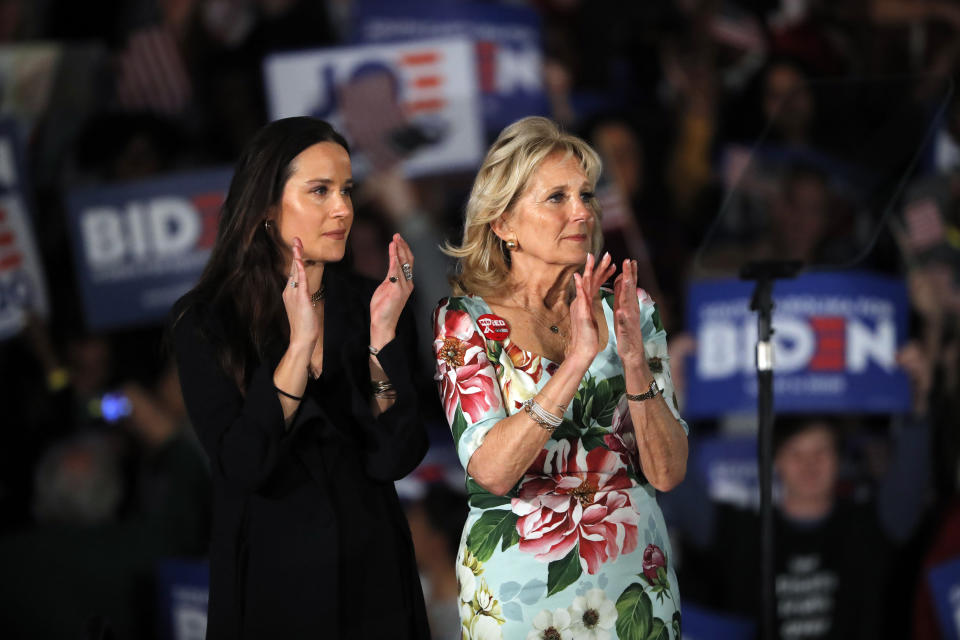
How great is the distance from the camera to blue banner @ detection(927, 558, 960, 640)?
396 cm

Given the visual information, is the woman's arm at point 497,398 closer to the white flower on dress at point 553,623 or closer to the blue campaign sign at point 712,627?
the white flower on dress at point 553,623

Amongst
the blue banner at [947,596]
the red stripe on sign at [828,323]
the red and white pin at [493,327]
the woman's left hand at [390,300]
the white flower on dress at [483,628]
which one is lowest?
the blue banner at [947,596]

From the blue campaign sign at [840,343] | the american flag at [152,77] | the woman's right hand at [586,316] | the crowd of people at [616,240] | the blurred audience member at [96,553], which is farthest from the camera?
the american flag at [152,77]

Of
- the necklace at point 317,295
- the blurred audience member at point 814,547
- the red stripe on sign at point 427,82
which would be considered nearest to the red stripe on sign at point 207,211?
the red stripe on sign at point 427,82

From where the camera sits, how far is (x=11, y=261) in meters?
4.51

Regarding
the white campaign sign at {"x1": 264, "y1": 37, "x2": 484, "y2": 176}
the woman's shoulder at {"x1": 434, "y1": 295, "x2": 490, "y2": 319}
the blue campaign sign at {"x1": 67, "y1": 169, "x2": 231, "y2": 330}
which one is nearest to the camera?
the woman's shoulder at {"x1": 434, "y1": 295, "x2": 490, "y2": 319}

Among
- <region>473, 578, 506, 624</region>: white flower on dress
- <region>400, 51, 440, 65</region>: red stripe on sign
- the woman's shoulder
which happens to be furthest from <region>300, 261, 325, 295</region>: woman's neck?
<region>400, 51, 440, 65</region>: red stripe on sign

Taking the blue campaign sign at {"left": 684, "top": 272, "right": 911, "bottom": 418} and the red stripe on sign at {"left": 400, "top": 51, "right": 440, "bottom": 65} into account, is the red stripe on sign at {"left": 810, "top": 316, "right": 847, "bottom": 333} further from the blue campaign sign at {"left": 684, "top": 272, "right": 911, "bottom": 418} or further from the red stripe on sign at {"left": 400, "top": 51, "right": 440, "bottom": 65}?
the red stripe on sign at {"left": 400, "top": 51, "right": 440, "bottom": 65}

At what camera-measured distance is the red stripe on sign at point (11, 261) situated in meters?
4.49

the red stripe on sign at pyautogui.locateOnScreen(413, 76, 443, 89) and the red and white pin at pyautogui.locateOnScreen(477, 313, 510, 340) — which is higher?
the red stripe on sign at pyautogui.locateOnScreen(413, 76, 443, 89)

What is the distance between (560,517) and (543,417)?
0.22 meters

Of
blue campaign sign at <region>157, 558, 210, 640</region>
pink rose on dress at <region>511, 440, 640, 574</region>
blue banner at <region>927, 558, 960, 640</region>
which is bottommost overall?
blue banner at <region>927, 558, 960, 640</region>

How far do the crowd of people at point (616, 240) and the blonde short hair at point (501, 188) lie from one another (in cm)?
99

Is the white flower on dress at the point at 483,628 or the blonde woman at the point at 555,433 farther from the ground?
the blonde woman at the point at 555,433
